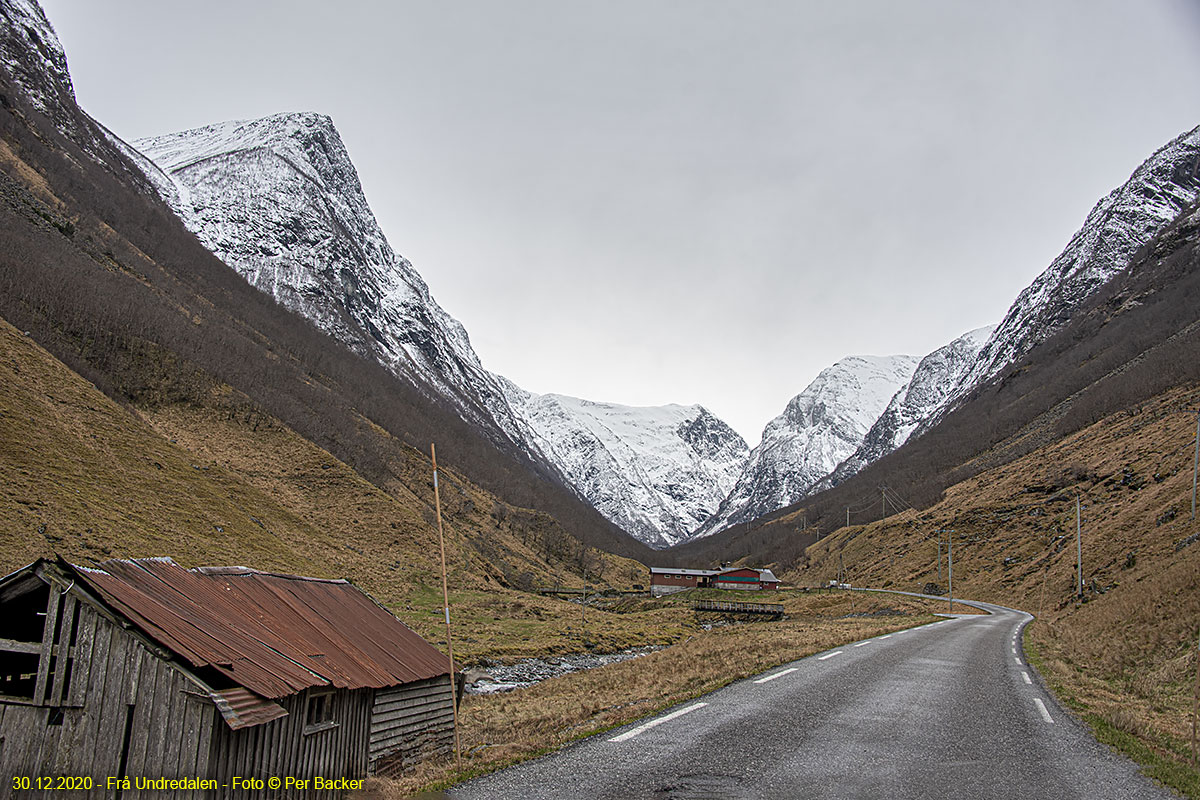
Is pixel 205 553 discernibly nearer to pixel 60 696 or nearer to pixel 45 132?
pixel 60 696

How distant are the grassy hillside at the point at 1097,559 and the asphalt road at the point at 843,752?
118cm

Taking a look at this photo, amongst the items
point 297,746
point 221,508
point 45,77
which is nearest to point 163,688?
point 297,746

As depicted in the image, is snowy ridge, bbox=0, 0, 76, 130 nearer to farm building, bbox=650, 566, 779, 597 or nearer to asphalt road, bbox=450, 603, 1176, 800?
farm building, bbox=650, 566, 779, 597

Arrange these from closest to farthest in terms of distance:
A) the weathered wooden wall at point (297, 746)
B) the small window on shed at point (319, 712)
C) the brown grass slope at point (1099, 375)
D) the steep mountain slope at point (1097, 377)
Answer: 1. the weathered wooden wall at point (297, 746)
2. the small window on shed at point (319, 712)
3. the steep mountain slope at point (1097, 377)
4. the brown grass slope at point (1099, 375)

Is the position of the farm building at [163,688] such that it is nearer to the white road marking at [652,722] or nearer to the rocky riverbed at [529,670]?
the white road marking at [652,722]

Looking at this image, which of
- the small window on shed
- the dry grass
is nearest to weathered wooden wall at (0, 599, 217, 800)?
the small window on shed

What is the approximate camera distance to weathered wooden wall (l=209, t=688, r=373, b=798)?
11.8m

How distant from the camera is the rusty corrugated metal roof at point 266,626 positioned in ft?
41.6

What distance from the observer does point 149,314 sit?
90.1 m

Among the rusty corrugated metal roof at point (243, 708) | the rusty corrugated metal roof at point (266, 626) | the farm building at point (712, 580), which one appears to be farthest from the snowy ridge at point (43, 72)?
the rusty corrugated metal roof at point (243, 708)

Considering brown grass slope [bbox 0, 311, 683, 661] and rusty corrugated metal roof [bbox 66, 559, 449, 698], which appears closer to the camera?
rusty corrugated metal roof [bbox 66, 559, 449, 698]

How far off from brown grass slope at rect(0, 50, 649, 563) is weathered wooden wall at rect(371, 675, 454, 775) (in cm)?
6539

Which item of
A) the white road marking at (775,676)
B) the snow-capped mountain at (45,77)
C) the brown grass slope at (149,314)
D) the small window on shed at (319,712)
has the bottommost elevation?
the small window on shed at (319,712)

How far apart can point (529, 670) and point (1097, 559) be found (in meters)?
44.1
